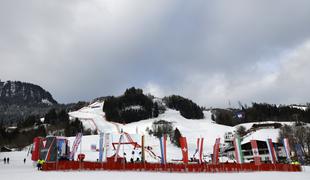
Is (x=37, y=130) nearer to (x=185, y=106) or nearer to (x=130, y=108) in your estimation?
(x=130, y=108)

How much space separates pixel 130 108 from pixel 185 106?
37.1m

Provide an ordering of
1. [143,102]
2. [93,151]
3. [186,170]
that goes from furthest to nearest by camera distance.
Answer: [143,102] < [93,151] < [186,170]

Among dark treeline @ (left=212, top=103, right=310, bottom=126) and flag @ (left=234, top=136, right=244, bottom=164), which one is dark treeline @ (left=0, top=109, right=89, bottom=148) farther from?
flag @ (left=234, top=136, right=244, bottom=164)

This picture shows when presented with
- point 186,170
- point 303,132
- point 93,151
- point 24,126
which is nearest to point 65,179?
point 186,170

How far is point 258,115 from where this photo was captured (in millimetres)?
143125

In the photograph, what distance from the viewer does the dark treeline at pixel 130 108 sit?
13950cm

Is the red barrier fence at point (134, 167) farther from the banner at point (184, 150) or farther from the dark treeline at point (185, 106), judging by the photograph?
the dark treeline at point (185, 106)

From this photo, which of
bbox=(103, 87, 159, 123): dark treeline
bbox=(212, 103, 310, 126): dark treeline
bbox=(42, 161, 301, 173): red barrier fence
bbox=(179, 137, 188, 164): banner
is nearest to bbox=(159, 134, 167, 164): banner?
bbox=(42, 161, 301, 173): red barrier fence

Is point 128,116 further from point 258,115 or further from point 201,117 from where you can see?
point 258,115

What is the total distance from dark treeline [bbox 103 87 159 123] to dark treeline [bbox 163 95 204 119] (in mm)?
19958

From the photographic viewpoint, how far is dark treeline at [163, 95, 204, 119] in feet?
523

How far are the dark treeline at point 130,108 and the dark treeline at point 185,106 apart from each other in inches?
786

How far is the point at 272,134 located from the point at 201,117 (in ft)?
249

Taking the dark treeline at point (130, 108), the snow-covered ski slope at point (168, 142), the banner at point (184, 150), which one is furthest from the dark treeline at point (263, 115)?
the banner at point (184, 150)
